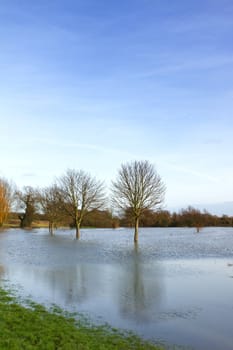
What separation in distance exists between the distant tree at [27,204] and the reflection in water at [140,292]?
67.7m

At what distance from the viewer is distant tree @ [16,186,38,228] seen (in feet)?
278

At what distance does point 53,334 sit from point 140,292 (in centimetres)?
601

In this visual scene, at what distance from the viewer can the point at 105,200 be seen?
167 ft

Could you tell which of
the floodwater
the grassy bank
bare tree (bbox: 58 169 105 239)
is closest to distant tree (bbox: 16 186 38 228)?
bare tree (bbox: 58 169 105 239)

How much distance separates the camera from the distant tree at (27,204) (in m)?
84.8

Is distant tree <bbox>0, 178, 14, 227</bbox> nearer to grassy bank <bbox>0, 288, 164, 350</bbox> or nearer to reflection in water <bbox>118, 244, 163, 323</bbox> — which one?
reflection in water <bbox>118, 244, 163, 323</bbox>

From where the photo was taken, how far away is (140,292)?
13445 mm

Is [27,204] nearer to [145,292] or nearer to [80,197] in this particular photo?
[80,197]

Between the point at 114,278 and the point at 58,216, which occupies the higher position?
the point at 58,216

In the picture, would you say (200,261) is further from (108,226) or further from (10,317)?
(108,226)

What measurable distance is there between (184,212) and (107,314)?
9426cm

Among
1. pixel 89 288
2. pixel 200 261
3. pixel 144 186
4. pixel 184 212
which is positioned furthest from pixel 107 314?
pixel 184 212

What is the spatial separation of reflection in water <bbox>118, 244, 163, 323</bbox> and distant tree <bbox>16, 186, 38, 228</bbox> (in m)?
67.7

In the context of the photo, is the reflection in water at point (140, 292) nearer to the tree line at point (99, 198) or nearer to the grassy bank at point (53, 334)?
the grassy bank at point (53, 334)
